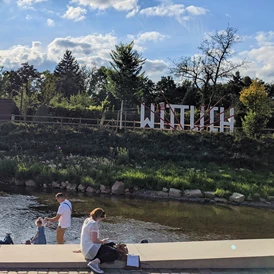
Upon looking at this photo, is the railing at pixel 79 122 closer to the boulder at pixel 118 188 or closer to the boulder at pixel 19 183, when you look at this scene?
the boulder at pixel 19 183

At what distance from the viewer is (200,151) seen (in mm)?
26859

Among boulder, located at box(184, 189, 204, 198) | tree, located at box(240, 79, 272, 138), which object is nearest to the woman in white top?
boulder, located at box(184, 189, 204, 198)

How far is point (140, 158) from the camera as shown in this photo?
24.5 meters

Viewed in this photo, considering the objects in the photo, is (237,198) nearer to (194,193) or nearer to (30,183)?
(194,193)

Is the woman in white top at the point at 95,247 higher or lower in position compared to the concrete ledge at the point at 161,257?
higher

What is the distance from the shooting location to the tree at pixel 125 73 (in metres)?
33.1

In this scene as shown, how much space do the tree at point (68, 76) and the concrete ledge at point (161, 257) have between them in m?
55.1

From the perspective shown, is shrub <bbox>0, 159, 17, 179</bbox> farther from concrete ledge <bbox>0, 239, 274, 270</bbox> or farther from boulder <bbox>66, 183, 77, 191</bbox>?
concrete ledge <bbox>0, 239, 274, 270</bbox>

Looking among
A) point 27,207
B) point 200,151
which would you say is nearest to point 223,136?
point 200,151

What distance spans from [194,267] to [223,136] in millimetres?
23531

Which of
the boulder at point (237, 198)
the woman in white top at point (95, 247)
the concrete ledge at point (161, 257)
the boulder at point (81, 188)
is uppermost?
the woman in white top at point (95, 247)

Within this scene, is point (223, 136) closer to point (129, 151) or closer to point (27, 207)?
point (129, 151)

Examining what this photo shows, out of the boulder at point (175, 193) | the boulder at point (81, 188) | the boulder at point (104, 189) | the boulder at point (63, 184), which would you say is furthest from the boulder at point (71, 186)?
the boulder at point (175, 193)

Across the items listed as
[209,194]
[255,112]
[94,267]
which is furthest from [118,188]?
[255,112]
